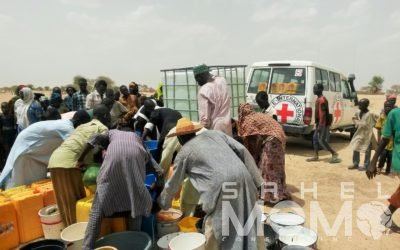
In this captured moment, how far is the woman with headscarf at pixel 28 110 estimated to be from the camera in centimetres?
621

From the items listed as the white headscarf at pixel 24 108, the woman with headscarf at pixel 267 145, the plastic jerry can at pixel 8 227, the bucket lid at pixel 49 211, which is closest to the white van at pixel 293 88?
the woman with headscarf at pixel 267 145

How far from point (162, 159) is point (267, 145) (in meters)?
1.71

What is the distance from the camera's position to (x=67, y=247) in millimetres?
3193

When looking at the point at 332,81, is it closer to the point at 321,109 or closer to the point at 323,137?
the point at 321,109

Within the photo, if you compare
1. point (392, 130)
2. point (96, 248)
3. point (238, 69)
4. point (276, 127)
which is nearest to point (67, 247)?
point (96, 248)

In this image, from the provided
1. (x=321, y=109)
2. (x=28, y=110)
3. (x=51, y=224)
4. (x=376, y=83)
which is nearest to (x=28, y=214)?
(x=51, y=224)

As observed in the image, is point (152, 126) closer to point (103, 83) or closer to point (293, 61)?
point (103, 83)

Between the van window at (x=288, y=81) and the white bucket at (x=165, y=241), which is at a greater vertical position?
the van window at (x=288, y=81)

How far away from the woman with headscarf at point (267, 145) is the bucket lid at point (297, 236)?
1.64 meters

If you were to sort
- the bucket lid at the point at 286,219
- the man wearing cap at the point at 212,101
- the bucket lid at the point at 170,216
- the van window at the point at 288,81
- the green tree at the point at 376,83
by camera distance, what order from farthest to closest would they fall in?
the green tree at the point at 376,83 → the van window at the point at 288,81 → the man wearing cap at the point at 212,101 → the bucket lid at the point at 286,219 → the bucket lid at the point at 170,216

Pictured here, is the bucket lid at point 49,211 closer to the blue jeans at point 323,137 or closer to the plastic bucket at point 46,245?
the plastic bucket at point 46,245

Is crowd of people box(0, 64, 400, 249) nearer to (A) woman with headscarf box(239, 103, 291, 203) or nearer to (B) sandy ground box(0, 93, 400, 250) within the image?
→ (A) woman with headscarf box(239, 103, 291, 203)

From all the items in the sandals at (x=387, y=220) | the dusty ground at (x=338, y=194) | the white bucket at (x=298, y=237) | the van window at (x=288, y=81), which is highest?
the van window at (x=288, y=81)

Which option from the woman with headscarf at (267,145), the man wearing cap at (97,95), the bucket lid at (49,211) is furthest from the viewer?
the man wearing cap at (97,95)
